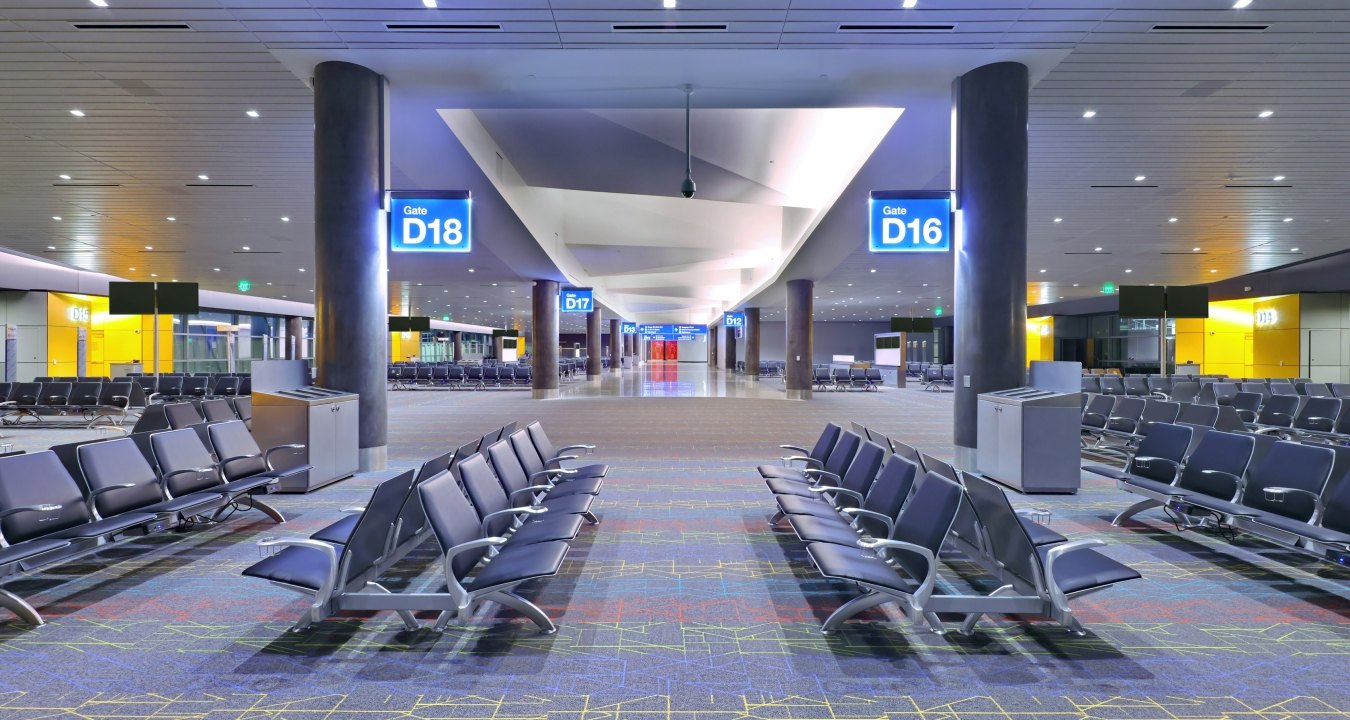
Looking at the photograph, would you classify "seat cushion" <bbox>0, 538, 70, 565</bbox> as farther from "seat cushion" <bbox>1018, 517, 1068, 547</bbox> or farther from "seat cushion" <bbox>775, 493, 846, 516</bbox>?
"seat cushion" <bbox>1018, 517, 1068, 547</bbox>

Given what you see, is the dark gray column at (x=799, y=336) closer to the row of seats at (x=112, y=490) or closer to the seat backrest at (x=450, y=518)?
the row of seats at (x=112, y=490)

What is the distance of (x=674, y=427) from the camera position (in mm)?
13422

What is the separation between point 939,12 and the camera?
20.8ft

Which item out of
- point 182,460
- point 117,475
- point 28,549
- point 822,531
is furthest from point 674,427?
point 28,549

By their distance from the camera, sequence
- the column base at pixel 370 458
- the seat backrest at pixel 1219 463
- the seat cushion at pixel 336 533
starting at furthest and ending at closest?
the column base at pixel 370 458, the seat backrest at pixel 1219 463, the seat cushion at pixel 336 533

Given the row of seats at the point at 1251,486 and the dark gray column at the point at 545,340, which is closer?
the row of seats at the point at 1251,486

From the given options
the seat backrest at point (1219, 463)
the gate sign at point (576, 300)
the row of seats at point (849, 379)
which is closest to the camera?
the seat backrest at point (1219, 463)

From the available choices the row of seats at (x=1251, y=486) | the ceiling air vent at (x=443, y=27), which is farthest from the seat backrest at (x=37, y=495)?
the row of seats at (x=1251, y=486)

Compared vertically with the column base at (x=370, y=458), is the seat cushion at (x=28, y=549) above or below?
above

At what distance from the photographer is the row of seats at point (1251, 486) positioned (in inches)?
166

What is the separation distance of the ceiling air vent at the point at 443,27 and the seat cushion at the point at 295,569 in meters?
5.05

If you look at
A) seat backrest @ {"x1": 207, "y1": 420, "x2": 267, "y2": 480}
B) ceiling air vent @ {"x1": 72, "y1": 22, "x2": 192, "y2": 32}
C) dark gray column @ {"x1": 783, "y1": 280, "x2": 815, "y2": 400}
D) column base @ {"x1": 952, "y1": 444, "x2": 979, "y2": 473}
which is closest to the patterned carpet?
seat backrest @ {"x1": 207, "y1": 420, "x2": 267, "y2": 480}

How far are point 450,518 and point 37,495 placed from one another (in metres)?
2.55

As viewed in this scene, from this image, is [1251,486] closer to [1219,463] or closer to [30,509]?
[1219,463]
